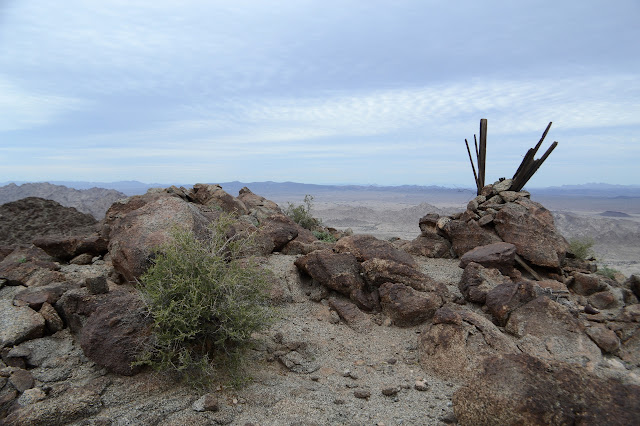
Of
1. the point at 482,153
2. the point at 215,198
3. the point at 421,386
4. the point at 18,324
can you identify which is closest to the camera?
the point at 421,386

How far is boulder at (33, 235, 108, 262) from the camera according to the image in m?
8.26

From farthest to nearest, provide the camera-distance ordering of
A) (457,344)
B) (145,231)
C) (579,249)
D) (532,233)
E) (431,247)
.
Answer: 1. (579,249)
2. (431,247)
3. (532,233)
4. (145,231)
5. (457,344)

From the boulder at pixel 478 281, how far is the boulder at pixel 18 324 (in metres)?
6.86

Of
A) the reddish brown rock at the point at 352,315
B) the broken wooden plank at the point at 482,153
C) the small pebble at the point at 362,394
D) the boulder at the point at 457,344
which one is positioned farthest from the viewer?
the broken wooden plank at the point at 482,153

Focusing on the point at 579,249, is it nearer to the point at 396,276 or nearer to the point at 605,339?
the point at 605,339

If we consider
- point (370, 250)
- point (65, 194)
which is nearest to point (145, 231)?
point (370, 250)

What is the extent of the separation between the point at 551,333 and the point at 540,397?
3.20 meters

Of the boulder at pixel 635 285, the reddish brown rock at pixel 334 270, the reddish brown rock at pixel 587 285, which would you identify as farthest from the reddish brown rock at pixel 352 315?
the boulder at pixel 635 285

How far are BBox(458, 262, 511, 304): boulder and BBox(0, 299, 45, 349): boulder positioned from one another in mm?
6861

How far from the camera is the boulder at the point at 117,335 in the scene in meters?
5.08

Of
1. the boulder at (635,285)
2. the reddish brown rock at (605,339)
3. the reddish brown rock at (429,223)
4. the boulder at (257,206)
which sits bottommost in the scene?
the reddish brown rock at (605,339)

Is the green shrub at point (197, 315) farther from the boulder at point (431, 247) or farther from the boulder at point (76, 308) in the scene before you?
the boulder at point (431, 247)

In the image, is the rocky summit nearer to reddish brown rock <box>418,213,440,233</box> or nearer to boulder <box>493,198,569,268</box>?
boulder <box>493,198,569,268</box>

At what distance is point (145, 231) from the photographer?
6.90m
